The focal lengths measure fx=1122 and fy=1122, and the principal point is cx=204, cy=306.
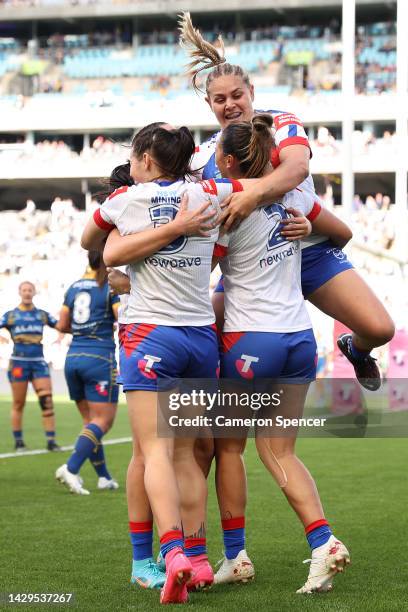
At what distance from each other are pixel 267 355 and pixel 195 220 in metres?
0.72

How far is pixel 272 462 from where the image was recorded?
496 cm

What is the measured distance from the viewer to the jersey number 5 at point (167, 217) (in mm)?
4648

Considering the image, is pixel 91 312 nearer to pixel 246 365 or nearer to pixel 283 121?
pixel 283 121

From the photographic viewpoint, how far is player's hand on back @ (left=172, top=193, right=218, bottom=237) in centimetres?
455

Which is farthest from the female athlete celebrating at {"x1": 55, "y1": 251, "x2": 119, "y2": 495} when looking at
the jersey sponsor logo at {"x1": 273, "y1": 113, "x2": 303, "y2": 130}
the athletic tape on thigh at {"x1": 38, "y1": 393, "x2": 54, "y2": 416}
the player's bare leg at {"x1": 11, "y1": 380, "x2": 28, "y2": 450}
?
the jersey sponsor logo at {"x1": 273, "y1": 113, "x2": 303, "y2": 130}

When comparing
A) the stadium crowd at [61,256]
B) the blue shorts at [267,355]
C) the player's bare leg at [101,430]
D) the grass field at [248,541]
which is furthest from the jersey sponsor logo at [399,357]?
the blue shorts at [267,355]

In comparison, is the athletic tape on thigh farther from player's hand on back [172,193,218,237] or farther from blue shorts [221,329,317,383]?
player's hand on back [172,193,218,237]

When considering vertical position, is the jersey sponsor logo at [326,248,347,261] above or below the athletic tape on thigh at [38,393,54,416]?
above

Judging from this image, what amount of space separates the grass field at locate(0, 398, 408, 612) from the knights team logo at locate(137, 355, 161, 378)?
923mm

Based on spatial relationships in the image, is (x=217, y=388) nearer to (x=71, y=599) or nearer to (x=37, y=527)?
(x=71, y=599)

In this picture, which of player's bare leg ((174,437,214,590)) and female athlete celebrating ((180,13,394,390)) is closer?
player's bare leg ((174,437,214,590))

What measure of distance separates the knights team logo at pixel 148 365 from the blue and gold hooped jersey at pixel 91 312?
204 inches

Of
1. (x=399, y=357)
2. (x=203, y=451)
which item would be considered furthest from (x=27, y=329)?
(x=203, y=451)

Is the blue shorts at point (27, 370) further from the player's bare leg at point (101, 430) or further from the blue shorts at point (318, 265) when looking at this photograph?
the blue shorts at point (318, 265)
